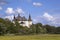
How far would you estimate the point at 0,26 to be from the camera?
111 metres

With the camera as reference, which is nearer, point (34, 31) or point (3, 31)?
point (3, 31)

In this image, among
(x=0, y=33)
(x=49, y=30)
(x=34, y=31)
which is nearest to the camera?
(x=0, y=33)

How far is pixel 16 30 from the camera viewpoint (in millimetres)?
128000

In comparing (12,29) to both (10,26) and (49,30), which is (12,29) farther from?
(49,30)

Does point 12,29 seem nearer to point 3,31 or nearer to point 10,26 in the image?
point 10,26

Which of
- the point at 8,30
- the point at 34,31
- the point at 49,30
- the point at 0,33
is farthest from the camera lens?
the point at 49,30

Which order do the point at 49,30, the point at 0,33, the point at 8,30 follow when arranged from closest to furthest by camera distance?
the point at 0,33 < the point at 8,30 < the point at 49,30

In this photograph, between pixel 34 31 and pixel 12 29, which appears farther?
pixel 34 31

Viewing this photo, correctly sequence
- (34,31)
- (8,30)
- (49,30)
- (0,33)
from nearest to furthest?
1. (0,33)
2. (8,30)
3. (34,31)
4. (49,30)

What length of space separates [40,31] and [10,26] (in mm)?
31921

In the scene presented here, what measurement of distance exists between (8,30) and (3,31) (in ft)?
31.8

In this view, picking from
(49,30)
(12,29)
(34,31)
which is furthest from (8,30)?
(49,30)

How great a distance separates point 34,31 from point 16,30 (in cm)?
1994

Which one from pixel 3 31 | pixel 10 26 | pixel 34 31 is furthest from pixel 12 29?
pixel 34 31
